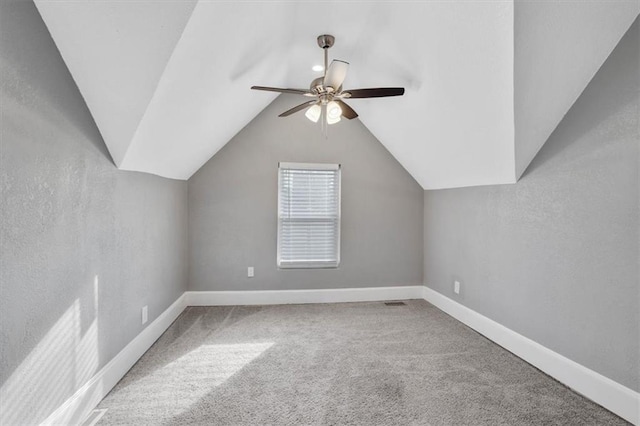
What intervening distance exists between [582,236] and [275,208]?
3050 mm

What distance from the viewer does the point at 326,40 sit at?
2746 mm

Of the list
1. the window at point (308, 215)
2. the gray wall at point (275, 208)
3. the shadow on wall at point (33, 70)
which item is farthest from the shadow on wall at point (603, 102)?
the shadow on wall at point (33, 70)

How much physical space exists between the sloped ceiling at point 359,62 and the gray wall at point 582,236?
144 millimetres

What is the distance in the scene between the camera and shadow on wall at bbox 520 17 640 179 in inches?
73.7

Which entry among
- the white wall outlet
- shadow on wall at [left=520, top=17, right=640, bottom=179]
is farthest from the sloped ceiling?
the white wall outlet

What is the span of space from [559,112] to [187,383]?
10.4ft

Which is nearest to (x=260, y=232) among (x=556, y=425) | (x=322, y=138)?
(x=322, y=138)

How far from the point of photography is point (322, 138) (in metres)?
4.24

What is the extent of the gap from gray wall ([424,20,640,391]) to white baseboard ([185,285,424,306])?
4.41 feet

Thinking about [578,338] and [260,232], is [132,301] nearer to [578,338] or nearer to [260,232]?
[260,232]

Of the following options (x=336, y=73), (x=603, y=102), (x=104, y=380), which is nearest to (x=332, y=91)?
(x=336, y=73)

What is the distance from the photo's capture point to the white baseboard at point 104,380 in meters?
1.77

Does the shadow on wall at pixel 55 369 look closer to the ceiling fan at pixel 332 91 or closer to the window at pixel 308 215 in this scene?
the ceiling fan at pixel 332 91

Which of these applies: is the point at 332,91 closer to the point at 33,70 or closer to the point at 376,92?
the point at 376,92
